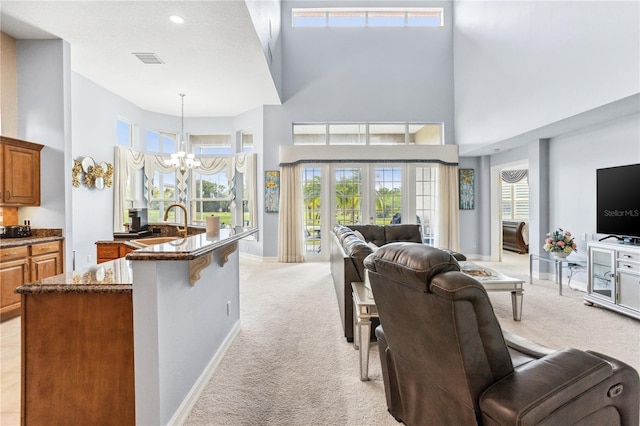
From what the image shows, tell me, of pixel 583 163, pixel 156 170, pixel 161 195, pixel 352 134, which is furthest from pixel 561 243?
pixel 156 170

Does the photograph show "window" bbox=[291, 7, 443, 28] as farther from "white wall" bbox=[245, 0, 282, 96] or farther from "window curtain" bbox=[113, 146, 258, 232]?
"window curtain" bbox=[113, 146, 258, 232]

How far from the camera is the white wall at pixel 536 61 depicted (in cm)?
337

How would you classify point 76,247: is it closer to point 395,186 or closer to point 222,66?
point 222,66

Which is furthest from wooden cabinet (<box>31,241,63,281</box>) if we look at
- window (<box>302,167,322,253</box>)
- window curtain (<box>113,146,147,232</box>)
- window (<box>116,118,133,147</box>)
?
window (<box>302,167,322,253</box>)

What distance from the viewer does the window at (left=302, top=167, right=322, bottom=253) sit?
279 inches

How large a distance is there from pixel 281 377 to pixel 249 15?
12.7 feet

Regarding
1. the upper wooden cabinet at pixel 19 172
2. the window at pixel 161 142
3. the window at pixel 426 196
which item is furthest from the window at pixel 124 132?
the window at pixel 426 196

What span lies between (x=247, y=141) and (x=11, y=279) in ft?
16.9

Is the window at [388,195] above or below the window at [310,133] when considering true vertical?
below

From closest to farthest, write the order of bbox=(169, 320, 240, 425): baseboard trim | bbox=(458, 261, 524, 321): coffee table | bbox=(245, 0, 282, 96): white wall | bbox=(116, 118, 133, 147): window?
bbox=(169, 320, 240, 425): baseboard trim
bbox=(458, 261, 524, 321): coffee table
bbox=(245, 0, 282, 96): white wall
bbox=(116, 118, 133, 147): window

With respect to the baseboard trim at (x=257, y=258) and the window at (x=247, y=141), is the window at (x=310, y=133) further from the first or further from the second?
the baseboard trim at (x=257, y=258)

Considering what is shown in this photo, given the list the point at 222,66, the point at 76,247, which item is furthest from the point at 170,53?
the point at 76,247

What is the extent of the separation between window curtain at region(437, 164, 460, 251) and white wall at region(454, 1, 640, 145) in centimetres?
75

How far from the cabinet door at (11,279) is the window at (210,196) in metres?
4.14
